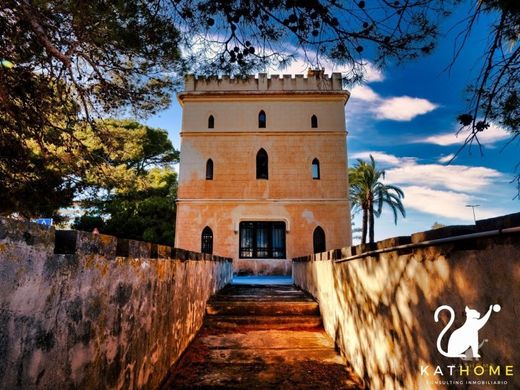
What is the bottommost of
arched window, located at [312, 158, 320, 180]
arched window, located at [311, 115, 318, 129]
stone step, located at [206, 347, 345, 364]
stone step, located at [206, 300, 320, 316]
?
stone step, located at [206, 347, 345, 364]

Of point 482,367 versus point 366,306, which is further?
point 366,306

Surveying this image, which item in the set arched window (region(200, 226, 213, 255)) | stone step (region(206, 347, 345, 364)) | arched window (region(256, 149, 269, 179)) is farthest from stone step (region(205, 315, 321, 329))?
arched window (region(256, 149, 269, 179))

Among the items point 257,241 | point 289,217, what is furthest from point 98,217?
point 289,217

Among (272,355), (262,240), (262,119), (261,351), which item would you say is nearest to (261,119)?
(262,119)

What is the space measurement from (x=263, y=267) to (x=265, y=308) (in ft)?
33.1

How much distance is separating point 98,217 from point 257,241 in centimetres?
1061

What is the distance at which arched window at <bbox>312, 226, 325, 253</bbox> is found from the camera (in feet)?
52.6

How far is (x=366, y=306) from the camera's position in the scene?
2.88 m

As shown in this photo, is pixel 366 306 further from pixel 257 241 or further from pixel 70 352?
pixel 257 241

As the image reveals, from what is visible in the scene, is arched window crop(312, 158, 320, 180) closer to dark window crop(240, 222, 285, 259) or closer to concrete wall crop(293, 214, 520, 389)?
dark window crop(240, 222, 285, 259)

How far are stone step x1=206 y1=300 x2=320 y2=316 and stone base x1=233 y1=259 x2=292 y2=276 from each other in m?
9.90

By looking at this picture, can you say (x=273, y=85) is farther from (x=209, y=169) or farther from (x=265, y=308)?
(x=265, y=308)

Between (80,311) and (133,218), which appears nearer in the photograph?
(80,311)

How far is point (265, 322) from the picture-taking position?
209 inches
